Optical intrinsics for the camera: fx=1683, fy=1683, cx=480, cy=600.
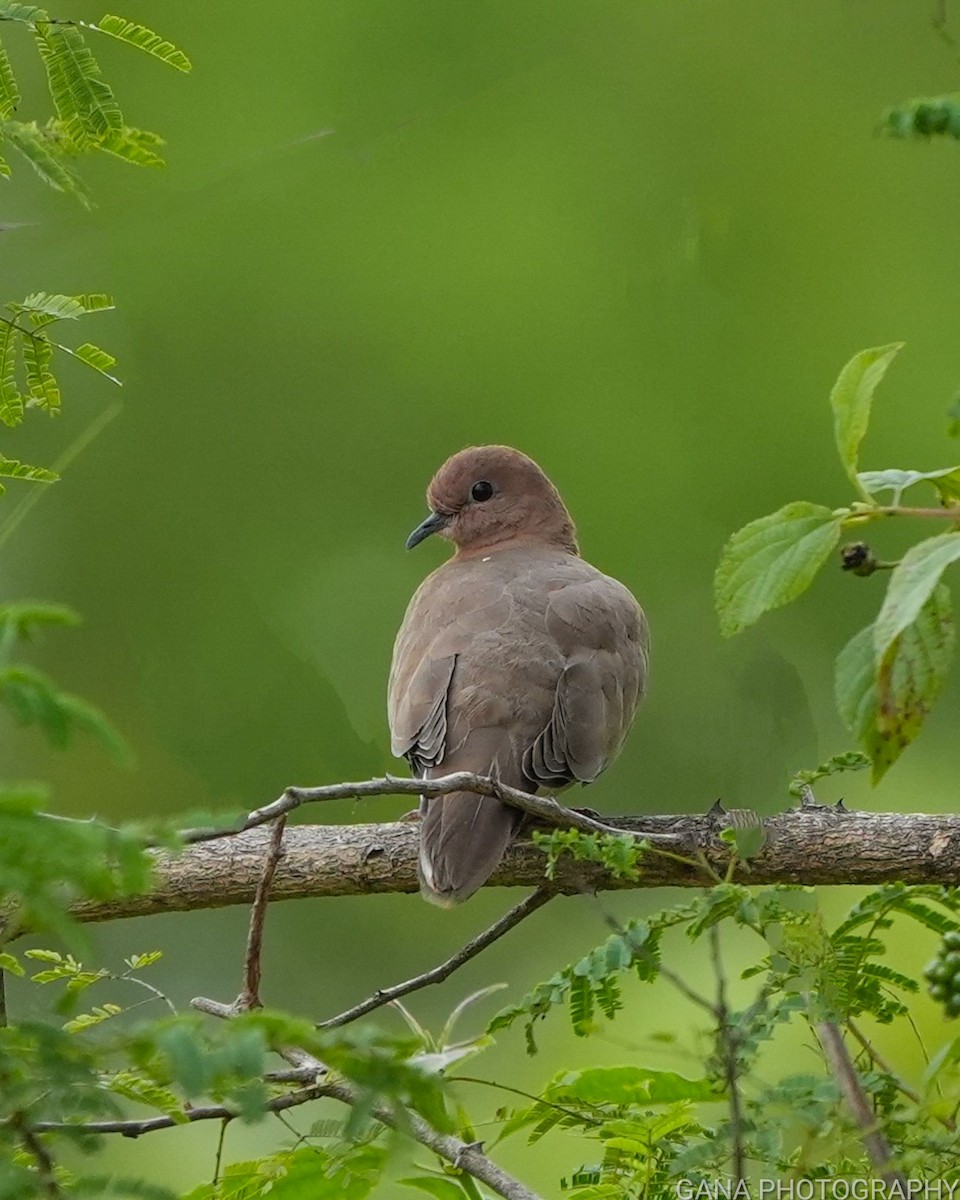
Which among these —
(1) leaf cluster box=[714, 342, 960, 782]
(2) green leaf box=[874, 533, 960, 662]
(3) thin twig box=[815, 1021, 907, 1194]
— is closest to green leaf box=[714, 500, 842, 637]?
(1) leaf cluster box=[714, 342, 960, 782]

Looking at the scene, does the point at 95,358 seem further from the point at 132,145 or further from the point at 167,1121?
the point at 167,1121

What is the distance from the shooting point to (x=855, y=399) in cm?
214

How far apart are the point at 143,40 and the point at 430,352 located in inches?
289

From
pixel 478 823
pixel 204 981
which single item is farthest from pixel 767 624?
pixel 478 823

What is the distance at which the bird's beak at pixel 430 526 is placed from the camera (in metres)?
5.80

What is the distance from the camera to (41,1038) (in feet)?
4.93

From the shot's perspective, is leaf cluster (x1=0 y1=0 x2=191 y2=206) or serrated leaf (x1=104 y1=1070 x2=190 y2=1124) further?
leaf cluster (x1=0 y1=0 x2=191 y2=206)

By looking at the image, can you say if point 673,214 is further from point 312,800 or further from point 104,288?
point 312,800

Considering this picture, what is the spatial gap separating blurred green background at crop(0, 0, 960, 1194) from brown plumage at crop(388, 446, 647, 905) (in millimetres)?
3210

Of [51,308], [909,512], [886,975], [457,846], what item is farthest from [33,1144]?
[457,846]

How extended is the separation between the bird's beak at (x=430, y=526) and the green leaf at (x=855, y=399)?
3.70 meters

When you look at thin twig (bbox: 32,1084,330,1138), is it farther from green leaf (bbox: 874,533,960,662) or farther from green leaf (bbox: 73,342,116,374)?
green leaf (bbox: 73,342,116,374)

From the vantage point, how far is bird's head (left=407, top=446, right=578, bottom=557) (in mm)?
5793

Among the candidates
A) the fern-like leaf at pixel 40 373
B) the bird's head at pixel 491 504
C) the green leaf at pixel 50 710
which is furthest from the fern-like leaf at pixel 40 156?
the bird's head at pixel 491 504
